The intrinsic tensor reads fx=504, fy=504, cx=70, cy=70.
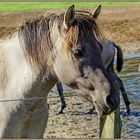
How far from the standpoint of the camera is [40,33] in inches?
153

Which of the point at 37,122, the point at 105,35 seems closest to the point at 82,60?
the point at 37,122

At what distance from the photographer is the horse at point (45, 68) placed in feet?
12.0

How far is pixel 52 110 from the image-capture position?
858 centimetres

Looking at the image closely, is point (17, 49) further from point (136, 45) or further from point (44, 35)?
point (136, 45)

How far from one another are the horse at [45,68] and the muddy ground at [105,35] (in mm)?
303

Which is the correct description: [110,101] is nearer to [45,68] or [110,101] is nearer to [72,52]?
[72,52]

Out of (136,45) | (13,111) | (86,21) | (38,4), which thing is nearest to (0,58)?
(13,111)

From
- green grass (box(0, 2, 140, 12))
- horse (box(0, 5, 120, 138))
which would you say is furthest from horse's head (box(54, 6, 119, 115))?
green grass (box(0, 2, 140, 12))

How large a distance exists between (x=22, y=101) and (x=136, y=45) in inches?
492

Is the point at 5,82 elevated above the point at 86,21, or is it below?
below

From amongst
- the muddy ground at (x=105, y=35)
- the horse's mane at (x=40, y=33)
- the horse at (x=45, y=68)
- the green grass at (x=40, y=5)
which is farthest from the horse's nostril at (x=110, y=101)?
the green grass at (x=40, y=5)

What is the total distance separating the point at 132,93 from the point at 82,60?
18.6ft

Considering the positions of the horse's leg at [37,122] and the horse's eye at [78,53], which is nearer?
the horse's eye at [78,53]

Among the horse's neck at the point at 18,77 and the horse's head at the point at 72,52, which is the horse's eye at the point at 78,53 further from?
the horse's neck at the point at 18,77
